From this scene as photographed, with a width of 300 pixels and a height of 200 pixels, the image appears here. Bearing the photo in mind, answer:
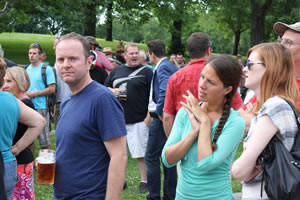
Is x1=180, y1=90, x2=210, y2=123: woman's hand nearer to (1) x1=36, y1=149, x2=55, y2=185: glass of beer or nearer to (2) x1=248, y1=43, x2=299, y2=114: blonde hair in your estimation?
(2) x1=248, y1=43, x2=299, y2=114: blonde hair

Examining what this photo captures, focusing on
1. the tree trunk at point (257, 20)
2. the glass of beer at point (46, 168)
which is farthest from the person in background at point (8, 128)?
the tree trunk at point (257, 20)

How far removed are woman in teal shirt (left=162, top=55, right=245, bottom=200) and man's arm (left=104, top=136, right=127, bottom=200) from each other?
0.37 metres

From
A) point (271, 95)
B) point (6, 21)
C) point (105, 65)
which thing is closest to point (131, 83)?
point (105, 65)

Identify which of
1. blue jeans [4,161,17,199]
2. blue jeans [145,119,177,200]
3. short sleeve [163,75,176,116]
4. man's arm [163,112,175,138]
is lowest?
blue jeans [145,119,177,200]

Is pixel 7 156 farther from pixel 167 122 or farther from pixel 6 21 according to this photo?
pixel 6 21

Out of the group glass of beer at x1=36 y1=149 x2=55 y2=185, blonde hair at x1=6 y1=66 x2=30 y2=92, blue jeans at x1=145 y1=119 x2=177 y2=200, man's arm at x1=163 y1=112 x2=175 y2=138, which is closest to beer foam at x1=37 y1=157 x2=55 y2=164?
glass of beer at x1=36 y1=149 x2=55 y2=185

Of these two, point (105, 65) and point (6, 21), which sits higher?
point (6, 21)

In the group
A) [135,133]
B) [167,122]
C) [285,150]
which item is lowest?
[135,133]

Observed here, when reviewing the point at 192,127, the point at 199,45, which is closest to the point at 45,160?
the point at 192,127

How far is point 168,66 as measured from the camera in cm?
583

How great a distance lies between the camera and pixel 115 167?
2.62 meters

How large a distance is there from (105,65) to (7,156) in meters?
5.12

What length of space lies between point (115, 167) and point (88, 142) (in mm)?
245

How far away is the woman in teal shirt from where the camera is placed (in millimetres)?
2705
